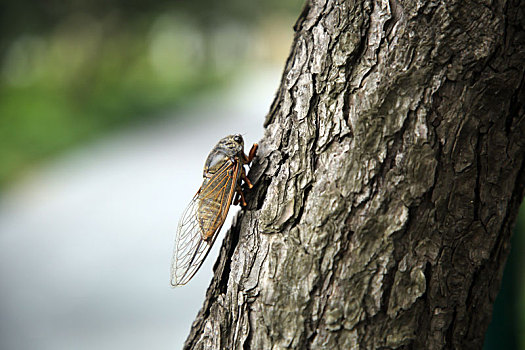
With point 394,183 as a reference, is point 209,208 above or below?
above

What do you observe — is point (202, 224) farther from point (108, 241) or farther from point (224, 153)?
point (108, 241)

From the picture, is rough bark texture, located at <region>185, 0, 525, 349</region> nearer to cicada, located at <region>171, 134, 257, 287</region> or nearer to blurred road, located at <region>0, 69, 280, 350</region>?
cicada, located at <region>171, 134, 257, 287</region>

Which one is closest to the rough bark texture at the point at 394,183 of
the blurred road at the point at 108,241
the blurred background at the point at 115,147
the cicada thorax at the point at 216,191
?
the cicada thorax at the point at 216,191

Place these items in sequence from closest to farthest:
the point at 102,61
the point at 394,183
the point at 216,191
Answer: the point at 394,183 → the point at 216,191 → the point at 102,61

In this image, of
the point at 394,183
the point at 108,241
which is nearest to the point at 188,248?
the point at 394,183

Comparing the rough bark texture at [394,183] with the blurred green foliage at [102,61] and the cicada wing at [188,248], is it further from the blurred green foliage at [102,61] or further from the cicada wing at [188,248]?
the blurred green foliage at [102,61]

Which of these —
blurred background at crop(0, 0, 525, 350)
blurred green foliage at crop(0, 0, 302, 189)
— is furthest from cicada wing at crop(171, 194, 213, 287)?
blurred green foliage at crop(0, 0, 302, 189)

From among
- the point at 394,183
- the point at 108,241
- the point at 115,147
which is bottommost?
the point at 394,183
